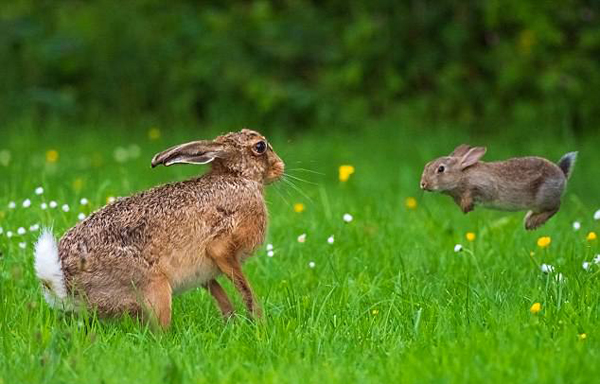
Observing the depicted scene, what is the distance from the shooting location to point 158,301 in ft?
17.2

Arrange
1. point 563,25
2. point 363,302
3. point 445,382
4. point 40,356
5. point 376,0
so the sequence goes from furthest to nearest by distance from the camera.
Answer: point 376,0, point 563,25, point 363,302, point 40,356, point 445,382

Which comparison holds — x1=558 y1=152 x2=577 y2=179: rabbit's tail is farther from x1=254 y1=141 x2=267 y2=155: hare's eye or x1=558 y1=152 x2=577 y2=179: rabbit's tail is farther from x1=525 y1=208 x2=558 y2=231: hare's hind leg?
x1=254 y1=141 x2=267 y2=155: hare's eye

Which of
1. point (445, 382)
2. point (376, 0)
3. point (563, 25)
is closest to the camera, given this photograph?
point (445, 382)

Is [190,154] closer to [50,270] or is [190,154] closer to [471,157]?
[50,270]

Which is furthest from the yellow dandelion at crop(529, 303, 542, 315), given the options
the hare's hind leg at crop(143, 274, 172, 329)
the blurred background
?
the blurred background

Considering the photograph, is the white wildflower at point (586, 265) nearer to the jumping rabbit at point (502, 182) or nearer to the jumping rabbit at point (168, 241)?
the jumping rabbit at point (502, 182)

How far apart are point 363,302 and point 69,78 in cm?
923

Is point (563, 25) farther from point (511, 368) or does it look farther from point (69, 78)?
point (511, 368)

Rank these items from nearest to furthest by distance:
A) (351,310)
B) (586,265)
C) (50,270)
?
1. (50,270)
2. (351,310)
3. (586,265)

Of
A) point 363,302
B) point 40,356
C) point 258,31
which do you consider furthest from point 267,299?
point 258,31

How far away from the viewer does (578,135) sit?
41.6 ft

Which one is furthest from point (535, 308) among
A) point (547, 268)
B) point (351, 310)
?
point (351, 310)

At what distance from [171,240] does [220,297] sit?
489mm

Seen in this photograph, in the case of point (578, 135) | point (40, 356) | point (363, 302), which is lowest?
point (578, 135)
